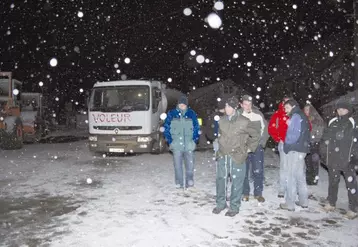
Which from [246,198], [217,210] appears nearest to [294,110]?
[246,198]

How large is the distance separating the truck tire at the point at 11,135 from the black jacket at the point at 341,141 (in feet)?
42.5

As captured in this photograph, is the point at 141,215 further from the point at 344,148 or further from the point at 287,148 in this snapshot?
the point at 344,148

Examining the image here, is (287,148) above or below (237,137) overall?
below

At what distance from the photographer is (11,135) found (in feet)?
48.6

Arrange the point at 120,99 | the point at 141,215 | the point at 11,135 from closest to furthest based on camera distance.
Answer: the point at 141,215 < the point at 120,99 < the point at 11,135

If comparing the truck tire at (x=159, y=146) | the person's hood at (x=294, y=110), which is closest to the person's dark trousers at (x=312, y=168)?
the person's hood at (x=294, y=110)

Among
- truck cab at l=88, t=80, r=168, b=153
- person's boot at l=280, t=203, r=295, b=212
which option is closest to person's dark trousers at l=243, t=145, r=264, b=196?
person's boot at l=280, t=203, r=295, b=212

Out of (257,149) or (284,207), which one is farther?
(257,149)

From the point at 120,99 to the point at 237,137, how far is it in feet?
23.0

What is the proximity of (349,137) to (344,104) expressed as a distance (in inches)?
21.3

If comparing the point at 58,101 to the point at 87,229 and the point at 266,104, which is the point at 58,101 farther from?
the point at 87,229

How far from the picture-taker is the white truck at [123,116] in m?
11.6

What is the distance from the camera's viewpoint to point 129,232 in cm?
509

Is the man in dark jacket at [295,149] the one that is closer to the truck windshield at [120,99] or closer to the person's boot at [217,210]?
the person's boot at [217,210]
